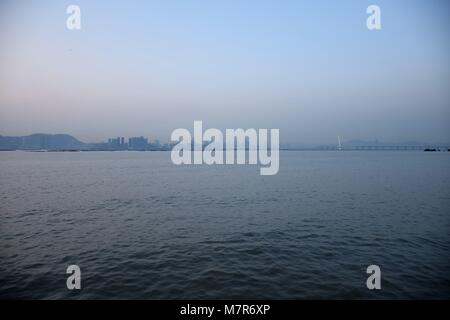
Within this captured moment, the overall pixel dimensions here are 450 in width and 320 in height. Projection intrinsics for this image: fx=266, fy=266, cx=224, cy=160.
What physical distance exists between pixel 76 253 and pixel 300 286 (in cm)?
1396

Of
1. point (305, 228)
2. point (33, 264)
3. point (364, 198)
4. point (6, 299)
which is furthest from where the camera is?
point (364, 198)

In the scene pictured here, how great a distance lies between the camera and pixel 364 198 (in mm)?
36750

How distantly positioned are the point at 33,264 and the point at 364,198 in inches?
1462

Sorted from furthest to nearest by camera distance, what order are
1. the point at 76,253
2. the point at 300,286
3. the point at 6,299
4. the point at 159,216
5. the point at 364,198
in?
the point at 364,198 < the point at 159,216 < the point at 76,253 < the point at 300,286 < the point at 6,299

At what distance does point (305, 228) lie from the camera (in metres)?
22.8

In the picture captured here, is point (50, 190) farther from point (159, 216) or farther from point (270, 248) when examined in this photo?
point (270, 248)

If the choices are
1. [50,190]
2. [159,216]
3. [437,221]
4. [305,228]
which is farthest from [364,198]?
[50,190]

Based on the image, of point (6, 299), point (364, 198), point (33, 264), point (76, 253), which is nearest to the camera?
point (6, 299)

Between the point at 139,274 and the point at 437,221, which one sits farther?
the point at 437,221
